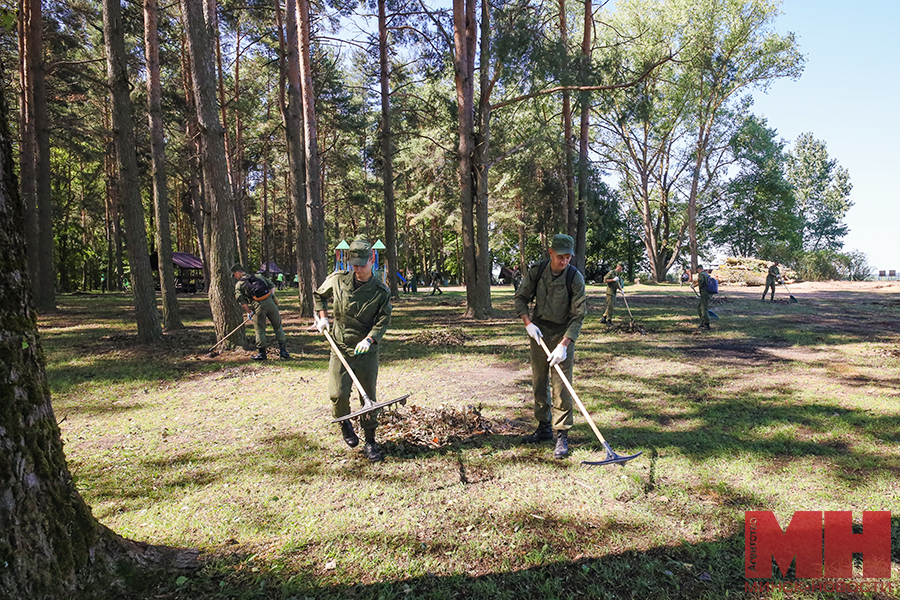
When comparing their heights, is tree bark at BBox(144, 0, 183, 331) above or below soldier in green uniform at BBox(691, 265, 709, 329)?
above

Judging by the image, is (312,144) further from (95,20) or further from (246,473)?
(246,473)

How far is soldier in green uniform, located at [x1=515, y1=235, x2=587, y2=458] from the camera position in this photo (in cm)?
483

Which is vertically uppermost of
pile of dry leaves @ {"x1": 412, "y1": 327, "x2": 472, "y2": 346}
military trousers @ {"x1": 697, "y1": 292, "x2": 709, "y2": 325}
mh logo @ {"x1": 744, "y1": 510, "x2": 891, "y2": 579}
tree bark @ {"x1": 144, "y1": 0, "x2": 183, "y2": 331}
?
tree bark @ {"x1": 144, "y1": 0, "x2": 183, "y2": 331}

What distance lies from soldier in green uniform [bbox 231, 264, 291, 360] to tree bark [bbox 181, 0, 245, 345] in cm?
36

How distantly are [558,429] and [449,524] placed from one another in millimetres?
1683

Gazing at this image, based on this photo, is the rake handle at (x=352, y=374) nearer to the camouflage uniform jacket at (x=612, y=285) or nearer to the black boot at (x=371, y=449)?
the black boot at (x=371, y=449)

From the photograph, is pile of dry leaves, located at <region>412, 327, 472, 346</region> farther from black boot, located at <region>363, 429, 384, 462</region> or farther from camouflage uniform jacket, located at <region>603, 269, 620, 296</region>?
black boot, located at <region>363, 429, 384, 462</region>

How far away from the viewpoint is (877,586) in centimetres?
290

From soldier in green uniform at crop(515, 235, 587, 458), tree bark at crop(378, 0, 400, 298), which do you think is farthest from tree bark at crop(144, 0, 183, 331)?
soldier in green uniform at crop(515, 235, 587, 458)

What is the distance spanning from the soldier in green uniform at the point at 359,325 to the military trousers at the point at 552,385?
5.37ft

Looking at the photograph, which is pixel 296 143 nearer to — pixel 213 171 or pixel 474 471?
pixel 213 171

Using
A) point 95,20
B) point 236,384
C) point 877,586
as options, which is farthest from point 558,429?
point 95,20

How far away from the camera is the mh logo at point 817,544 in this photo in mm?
3072

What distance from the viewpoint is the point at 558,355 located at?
15.4ft
